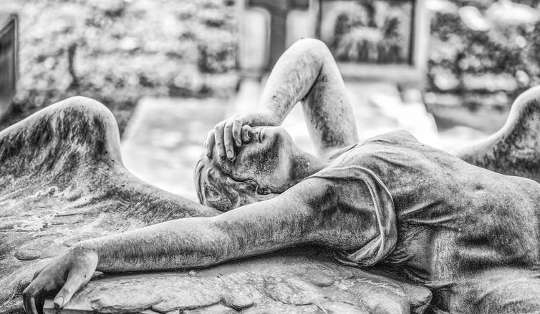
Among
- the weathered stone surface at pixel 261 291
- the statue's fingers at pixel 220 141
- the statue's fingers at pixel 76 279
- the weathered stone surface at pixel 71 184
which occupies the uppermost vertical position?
the statue's fingers at pixel 220 141

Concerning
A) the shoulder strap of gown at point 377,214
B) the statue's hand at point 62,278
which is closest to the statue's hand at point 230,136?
the shoulder strap of gown at point 377,214

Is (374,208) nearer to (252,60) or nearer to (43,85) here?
(252,60)

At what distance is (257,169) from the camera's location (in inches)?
109

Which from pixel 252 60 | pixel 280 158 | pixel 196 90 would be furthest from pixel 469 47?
pixel 280 158

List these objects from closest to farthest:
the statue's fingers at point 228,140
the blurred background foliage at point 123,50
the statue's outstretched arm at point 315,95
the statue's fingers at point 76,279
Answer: the statue's fingers at point 76,279
the statue's fingers at point 228,140
the statue's outstretched arm at point 315,95
the blurred background foliage at point 123,50

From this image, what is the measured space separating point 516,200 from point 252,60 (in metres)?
4.21

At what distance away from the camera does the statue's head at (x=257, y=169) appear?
108 inches

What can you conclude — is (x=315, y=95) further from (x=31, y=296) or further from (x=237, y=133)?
(x=31, y=296)

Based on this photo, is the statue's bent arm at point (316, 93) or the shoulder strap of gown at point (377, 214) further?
the statue's bent arm at point (316, 93)

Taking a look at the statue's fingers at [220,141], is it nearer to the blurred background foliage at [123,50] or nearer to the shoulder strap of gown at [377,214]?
the shoulder strap of gown at [377,214]

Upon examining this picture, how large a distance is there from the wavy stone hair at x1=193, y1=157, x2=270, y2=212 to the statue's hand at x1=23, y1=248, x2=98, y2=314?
0.54 meters

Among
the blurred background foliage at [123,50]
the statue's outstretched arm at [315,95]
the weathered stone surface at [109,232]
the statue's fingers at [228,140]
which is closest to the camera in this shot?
the weathered stone surface at [109,232]

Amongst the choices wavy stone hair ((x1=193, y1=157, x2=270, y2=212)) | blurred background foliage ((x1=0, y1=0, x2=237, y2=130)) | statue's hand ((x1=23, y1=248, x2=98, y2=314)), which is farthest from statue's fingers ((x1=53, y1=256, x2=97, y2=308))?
blurred background foliage ((x1=0, y1=0, x2=237, y2=130))

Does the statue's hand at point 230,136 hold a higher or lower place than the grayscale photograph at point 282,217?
higher
